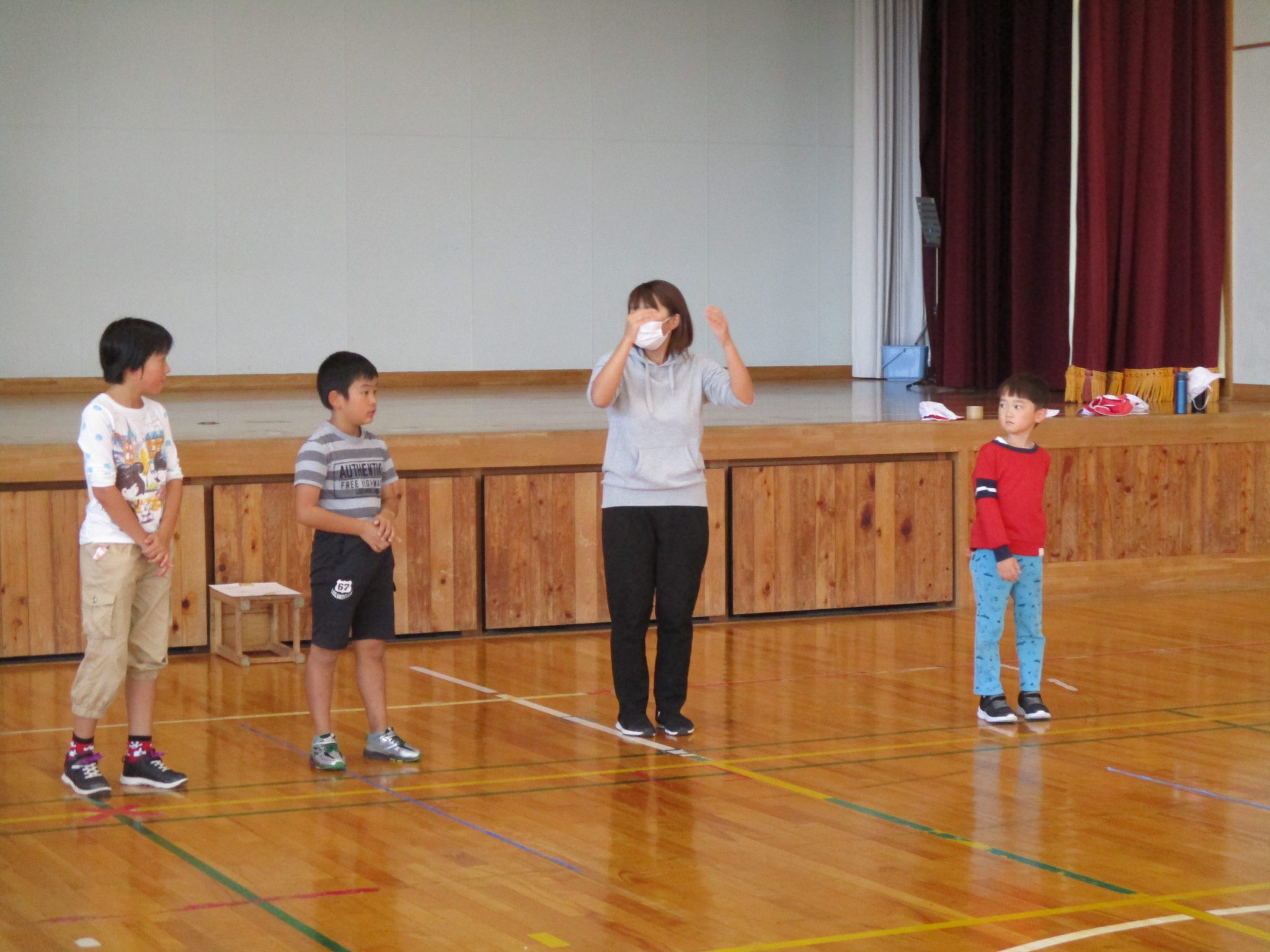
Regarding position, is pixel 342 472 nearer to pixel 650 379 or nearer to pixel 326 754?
pixel 326 754

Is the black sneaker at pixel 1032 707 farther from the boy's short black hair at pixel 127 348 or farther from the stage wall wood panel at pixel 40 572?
the stage wall wood panel at pixel 40 572

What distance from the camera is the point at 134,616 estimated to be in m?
4.33

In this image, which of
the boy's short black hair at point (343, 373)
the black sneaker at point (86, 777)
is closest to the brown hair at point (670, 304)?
the boy's short black hair at point (343, 373)

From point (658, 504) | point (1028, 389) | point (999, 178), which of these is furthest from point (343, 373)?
point (999, 178)

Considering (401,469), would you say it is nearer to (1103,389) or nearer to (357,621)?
(357,621)

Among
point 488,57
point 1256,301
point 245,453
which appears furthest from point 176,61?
point 1256,301

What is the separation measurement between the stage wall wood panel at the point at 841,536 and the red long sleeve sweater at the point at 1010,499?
203 centimetres

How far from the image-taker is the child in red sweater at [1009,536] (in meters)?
5.07

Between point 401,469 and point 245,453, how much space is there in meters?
0.62

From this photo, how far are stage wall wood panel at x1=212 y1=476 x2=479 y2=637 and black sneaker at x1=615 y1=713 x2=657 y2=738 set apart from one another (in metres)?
1.79

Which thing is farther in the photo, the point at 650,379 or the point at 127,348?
the point at 650,379

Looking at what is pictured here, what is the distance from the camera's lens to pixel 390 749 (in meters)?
4.58

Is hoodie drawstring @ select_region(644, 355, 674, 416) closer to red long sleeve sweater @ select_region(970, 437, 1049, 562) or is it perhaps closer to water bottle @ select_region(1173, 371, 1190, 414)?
red long sleeve sweater @ select_region(970, 437, 1049, 562)

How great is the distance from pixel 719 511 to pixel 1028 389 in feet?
7.19
